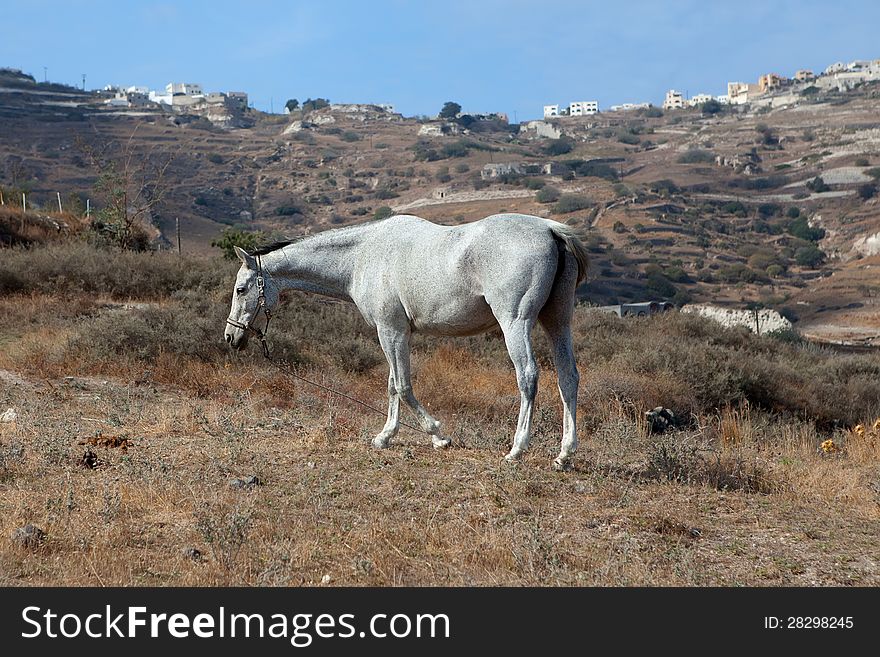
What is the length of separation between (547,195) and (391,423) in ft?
302

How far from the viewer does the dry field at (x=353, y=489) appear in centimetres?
538

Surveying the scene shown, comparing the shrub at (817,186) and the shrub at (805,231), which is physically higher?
the shrub at (817,186)

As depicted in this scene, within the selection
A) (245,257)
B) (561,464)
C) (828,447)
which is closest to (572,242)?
(561,464)

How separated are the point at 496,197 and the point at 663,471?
94.9m

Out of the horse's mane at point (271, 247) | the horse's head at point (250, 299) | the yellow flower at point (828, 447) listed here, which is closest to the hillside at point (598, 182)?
the yellow flower at point (828, 447)

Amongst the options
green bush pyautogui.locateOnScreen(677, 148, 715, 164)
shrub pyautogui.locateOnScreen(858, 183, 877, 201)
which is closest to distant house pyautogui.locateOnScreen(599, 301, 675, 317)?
shrub pyautogui.locateOnScreen(858, 183, 877, 201)

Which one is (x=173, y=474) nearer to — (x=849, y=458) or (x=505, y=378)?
(x=849, y=458)

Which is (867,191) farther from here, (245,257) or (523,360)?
(523,360)

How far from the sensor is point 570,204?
94250 mm

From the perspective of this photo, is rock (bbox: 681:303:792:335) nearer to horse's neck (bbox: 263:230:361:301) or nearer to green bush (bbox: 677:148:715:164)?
horse's neck (bbox: 263:230:361:301)

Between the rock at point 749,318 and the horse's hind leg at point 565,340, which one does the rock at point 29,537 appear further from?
the rock at point 749,318

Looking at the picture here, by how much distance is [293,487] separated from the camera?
686 centimetres

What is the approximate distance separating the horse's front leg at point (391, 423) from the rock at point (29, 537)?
10.2ft
